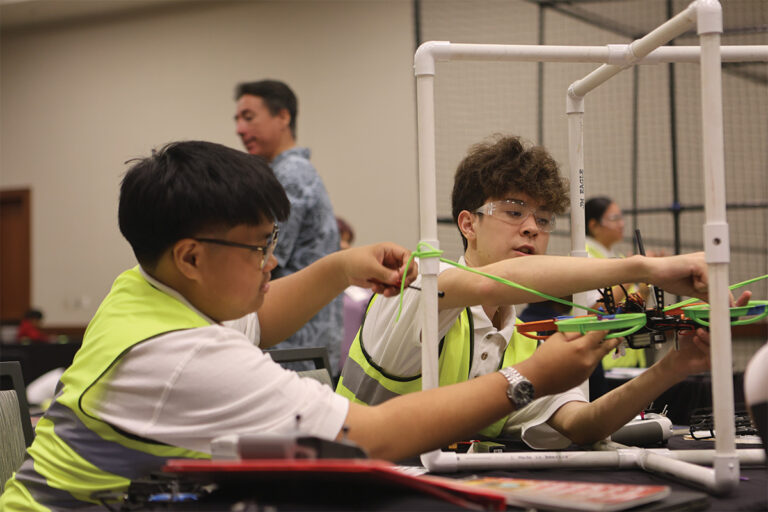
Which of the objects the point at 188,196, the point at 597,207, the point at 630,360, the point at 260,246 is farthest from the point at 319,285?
the point at 597,207

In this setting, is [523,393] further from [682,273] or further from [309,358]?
[309,358]

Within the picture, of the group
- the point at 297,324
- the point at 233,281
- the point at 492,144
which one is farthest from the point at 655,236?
the point at 233,281

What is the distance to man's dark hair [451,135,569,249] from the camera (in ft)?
5.80

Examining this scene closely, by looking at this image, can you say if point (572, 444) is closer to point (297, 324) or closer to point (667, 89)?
point (297, 324)

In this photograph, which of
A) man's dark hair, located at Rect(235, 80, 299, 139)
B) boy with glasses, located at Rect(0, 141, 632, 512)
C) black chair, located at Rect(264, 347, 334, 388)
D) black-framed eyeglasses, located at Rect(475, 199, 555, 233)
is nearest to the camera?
boy with glasses, located at Rect(0, 141, 632, 512)

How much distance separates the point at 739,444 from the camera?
4.73 feet

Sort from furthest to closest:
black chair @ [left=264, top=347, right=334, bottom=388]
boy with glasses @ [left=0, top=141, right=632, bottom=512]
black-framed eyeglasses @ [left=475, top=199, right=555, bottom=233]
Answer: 1. black chair @ [left=264, top=347, right=334, bottom=388]
2. black-framed eyeglasses @ [left=475, top=199, right=555, bottom=233]
3. boy with glasses @ [left=0, top=141, right=632, bottom=512]

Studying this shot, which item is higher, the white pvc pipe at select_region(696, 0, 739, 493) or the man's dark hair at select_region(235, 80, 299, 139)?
the man's dark hair at select_region(235, 80, 299, 139)

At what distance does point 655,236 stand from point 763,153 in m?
0.86

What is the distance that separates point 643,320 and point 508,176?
0.65 metres

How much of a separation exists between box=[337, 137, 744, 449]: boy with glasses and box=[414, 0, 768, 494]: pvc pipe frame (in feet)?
0.36

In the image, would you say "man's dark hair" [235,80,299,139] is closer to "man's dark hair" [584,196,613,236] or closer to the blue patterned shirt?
the blue patterned shirt

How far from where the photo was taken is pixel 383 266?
1347 millimetres

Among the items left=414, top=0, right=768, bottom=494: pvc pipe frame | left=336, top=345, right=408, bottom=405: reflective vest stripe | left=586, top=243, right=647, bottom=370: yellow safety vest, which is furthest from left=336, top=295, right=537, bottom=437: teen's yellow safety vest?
left=586, top=243, right=647, bottom=370: yellow safety vest
